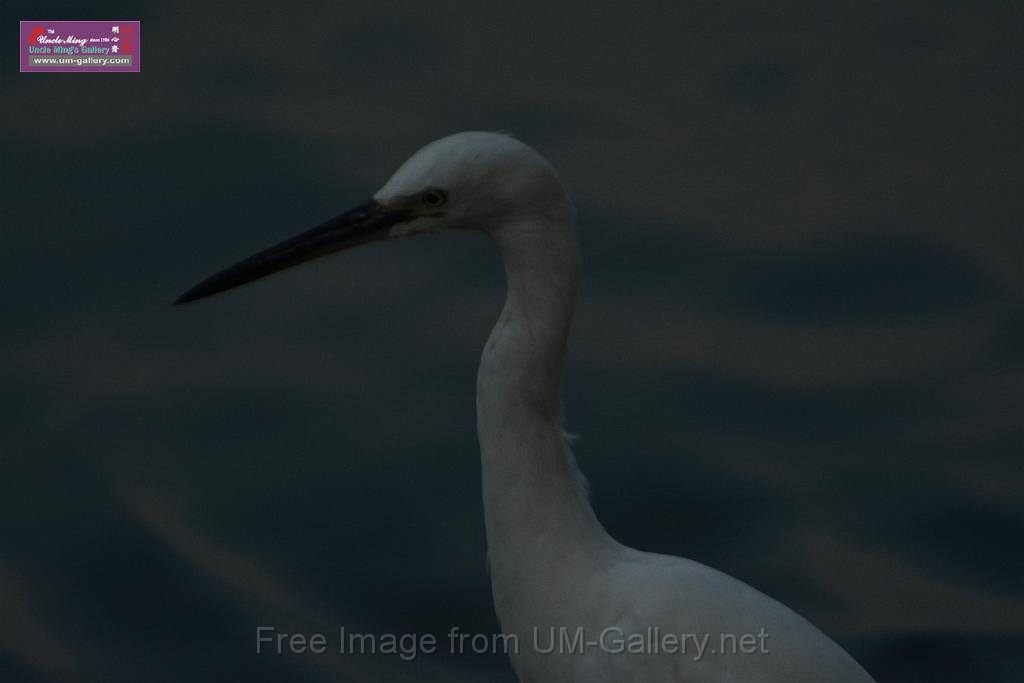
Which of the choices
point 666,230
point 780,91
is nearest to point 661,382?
point 666,230

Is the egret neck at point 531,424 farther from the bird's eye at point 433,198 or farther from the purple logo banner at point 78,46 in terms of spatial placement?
the purple logo banner at point 78,46

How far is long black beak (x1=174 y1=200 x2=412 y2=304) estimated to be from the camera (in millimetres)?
2510

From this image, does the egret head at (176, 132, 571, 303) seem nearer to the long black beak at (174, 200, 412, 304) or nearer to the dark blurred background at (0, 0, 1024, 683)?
the long black beak at (174, 200, 412, 304)

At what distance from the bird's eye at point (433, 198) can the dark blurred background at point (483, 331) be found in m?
1.66

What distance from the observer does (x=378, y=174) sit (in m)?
4.86

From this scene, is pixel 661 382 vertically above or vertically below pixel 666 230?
below

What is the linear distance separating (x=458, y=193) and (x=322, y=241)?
25cm

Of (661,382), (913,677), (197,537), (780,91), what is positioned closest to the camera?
(913,677)

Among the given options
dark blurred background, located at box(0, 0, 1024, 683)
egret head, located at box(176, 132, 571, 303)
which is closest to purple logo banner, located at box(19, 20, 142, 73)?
dark blurred background, located at box(0, 0, 1024, 683)

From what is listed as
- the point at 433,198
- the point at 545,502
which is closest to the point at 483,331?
the point at 545,502

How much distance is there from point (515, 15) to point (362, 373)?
1554 mm

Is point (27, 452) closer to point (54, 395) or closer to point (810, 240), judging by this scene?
point (54, 395)

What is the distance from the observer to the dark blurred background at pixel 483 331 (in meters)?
4.02

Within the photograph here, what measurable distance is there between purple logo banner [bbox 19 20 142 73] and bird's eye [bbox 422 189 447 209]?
3062 millimetres
